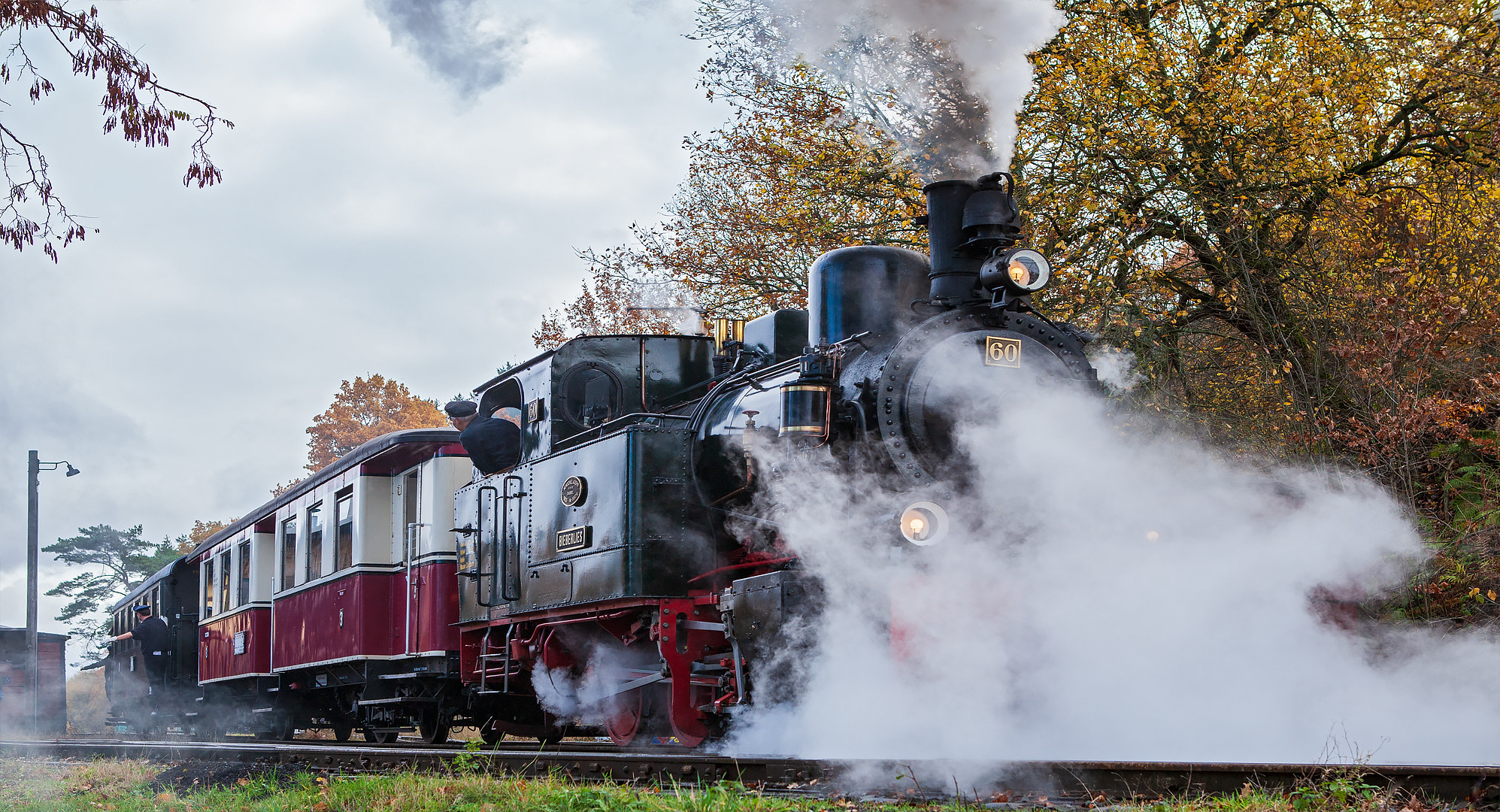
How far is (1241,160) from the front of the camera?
12000 millimetres

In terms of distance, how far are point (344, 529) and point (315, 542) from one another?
1.09 m

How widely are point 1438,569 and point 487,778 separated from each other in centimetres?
672

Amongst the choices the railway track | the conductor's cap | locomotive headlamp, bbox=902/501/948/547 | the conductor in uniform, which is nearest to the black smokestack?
locomotive headlamp, bbox=902/501/948/547

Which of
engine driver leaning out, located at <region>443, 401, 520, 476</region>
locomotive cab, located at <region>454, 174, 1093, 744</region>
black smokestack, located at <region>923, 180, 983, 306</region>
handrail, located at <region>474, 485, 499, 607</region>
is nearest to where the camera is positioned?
locomotive cab, located at <region>454, 174, 1093, 744</region>

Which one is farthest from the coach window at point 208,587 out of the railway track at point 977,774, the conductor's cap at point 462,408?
the railway track at point 977,774

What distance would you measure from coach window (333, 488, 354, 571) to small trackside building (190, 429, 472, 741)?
0.05ft

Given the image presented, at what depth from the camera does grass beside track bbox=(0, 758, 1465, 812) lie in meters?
3.83

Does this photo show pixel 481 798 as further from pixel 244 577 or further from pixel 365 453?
pixel 244 577

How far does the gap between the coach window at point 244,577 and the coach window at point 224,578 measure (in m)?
0.66

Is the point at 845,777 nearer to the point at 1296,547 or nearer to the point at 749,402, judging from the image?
the point at 749,402

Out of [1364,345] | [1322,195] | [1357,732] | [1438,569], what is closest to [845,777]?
[1357,732]

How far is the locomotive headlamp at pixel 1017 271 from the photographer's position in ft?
20.6

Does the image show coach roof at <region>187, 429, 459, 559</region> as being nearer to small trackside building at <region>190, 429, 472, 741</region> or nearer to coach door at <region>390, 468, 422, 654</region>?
small trackside building at <region>190, 429, 472, 741</region>

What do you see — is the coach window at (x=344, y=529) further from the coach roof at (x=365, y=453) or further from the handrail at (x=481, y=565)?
the handrail at (x=481, y=565)
